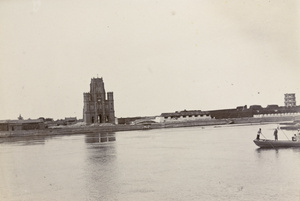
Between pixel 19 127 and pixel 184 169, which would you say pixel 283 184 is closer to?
pixel 184 169

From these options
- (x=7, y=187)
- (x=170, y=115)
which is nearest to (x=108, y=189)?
(x=7, y=187)

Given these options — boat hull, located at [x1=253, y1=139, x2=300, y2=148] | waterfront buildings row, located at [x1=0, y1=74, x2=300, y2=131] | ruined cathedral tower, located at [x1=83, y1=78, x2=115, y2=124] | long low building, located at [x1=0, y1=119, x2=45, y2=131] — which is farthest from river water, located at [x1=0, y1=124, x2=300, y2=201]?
ruined cathedral tower, located at [x1=83, y1=78, x2=115, y2=124]

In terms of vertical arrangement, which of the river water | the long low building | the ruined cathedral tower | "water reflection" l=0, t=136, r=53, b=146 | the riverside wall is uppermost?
the ruined cathedral tower

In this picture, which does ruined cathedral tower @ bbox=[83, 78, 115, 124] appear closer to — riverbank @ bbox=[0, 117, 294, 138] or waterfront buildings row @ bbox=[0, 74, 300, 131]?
waterfront buildings row @ bbox=[0, 74, 300, 131]

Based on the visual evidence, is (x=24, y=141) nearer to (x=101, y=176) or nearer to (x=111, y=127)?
(x=111, y=127)

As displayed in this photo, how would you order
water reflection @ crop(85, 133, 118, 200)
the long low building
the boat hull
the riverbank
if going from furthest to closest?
the riverbank
the long low building
the boat hull
water reflection @ crop(85, 133, 118, 200)

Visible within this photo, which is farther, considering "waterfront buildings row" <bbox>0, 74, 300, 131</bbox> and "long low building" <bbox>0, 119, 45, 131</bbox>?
"waterfront buildings row" <bbox>0, 74, 300, 131</bbox>
